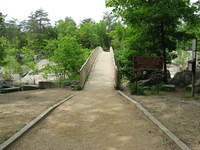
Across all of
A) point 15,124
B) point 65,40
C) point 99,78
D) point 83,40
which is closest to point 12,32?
point 83,40

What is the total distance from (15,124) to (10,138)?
98 centimetres

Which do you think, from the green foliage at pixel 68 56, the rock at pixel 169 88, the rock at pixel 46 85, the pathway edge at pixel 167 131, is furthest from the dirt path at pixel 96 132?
the green foliage at pixel 68 56

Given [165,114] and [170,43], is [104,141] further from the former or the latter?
[170,43]

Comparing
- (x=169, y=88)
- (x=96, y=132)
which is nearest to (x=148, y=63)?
(x=169, y=88)

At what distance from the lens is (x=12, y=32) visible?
53.8m

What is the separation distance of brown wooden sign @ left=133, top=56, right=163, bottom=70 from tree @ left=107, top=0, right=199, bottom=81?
2.26 metres

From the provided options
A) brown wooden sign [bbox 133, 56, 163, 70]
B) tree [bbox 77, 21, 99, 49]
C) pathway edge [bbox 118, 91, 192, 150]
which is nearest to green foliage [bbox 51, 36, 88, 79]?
brown wooden sign [bbox 133, 56, 163, 70]

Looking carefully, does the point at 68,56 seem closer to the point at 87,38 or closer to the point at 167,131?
the point at 167,131

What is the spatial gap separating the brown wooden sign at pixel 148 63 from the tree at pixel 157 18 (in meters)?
2.26

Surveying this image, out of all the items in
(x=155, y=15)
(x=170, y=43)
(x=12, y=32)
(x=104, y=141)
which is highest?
(x=12, y=32)

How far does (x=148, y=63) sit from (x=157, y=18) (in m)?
2.63

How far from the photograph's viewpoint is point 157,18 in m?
10.4

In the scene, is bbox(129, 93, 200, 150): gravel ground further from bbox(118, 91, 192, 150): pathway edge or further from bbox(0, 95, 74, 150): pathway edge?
bbox(0, 95, 74, 150): pathway edge

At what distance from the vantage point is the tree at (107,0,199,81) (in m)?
10.0
